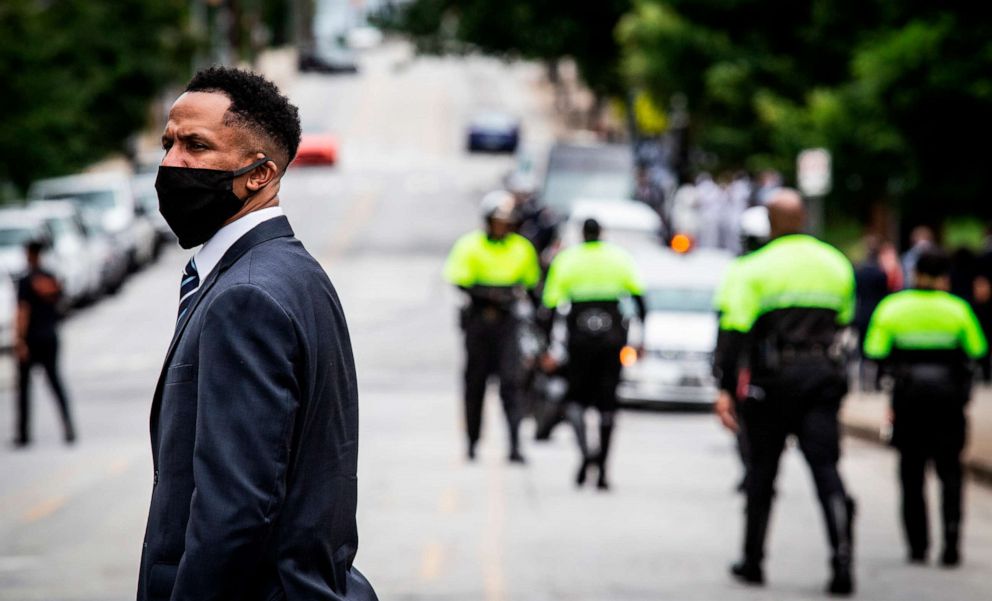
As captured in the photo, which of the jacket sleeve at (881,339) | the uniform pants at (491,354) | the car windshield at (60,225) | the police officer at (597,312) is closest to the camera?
the jacket sleeve at (881,339)

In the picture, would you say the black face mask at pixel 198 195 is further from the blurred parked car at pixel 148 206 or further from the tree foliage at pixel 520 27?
the tree foliage at pixel 520 27

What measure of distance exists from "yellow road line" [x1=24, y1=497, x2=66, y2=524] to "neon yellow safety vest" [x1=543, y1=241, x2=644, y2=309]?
13.0 ft

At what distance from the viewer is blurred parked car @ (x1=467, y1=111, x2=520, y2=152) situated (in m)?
66.9

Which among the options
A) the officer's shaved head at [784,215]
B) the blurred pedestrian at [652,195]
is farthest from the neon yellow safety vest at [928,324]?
the blurred pedestrian at [652,195]

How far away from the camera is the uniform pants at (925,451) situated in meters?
10.7

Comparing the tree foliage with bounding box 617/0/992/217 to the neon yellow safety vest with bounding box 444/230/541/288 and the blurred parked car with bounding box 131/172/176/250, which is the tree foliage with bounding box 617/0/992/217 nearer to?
the neon yellow safety vest with bounding box 444/230/541/288

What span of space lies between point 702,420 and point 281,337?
17754mm

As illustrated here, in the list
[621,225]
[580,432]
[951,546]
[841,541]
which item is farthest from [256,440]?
[621,225]

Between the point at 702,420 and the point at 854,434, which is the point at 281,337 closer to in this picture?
the point at 854,434

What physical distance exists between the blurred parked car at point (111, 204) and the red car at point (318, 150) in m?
22.5

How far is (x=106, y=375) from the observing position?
26266 mm

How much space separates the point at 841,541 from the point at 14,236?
940 inches

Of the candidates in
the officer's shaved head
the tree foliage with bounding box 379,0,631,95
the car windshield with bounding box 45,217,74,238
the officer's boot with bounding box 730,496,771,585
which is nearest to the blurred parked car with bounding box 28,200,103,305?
the car windshield with bounding box 45,217,74,238

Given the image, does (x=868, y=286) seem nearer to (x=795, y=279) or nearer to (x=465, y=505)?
(x=465, y=505)
